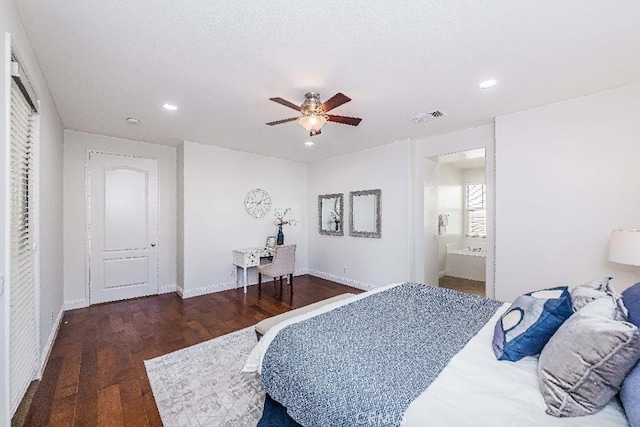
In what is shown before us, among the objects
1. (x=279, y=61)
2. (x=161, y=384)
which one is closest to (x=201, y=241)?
(x=161, y=384)

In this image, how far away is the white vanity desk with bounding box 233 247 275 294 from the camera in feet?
15.8

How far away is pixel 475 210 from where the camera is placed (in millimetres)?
6578

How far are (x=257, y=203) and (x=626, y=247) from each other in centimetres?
501

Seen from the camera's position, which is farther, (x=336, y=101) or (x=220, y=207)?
(x=220, y=207)

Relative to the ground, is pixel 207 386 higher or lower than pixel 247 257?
lower

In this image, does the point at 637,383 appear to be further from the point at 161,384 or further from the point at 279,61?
the point at 161,384

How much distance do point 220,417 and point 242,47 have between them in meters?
2.64

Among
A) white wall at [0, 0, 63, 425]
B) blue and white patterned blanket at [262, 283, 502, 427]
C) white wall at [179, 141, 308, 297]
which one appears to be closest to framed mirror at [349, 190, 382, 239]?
white wall at [179, 141, 308, 297]

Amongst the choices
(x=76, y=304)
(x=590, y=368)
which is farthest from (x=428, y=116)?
(x=76, y=304)

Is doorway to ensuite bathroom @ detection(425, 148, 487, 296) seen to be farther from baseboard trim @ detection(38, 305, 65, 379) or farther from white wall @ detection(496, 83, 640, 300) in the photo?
baseboard trim @ detection(38, 305, 65, 379)

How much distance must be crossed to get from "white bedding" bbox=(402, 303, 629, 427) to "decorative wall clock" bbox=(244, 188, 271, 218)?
15.1 ft

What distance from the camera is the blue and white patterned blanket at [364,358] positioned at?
3.84 ft

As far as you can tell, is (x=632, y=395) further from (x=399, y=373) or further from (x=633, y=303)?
(x=399, y=373)

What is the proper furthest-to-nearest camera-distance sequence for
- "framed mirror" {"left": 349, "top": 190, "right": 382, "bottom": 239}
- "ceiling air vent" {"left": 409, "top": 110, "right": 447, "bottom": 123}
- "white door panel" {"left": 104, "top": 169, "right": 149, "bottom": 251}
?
"framed mirror" {"left": 349, "top": 190, "right": 382, "bottom": 239}
"white door panel" {"left": 104, "top": 169, "right": 149, "bottom": 251}
"ceiling air vent" {"left": 409, "top": 110, "right": 447, "bottom": 123}
